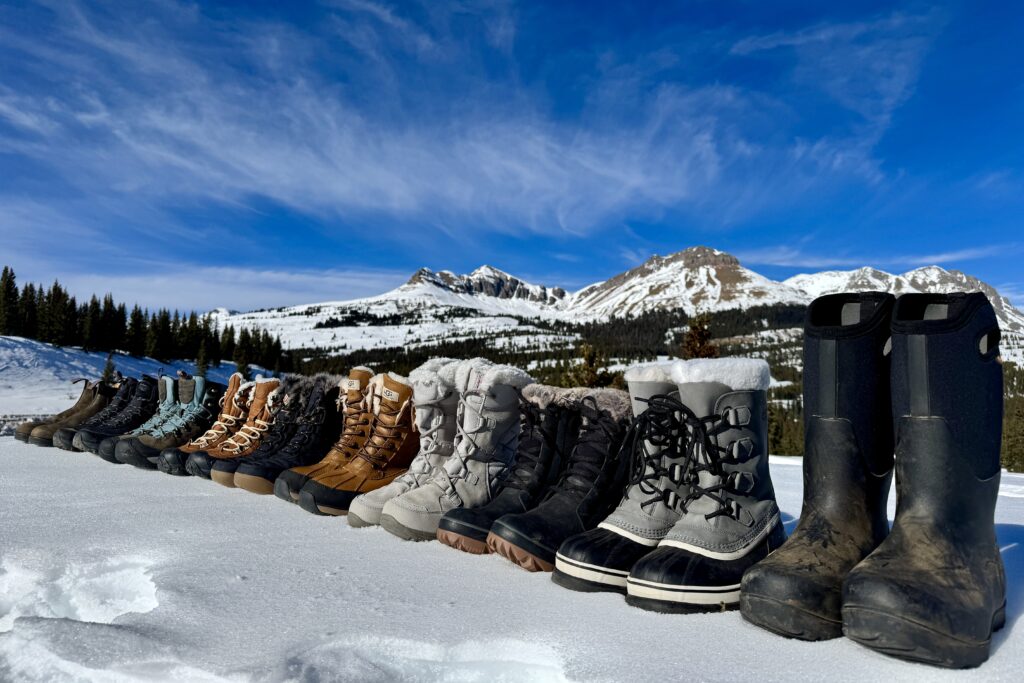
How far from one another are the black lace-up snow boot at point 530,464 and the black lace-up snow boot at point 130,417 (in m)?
5.51

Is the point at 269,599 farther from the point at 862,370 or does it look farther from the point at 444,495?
the point at 862,370

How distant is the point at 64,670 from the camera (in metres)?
1.68

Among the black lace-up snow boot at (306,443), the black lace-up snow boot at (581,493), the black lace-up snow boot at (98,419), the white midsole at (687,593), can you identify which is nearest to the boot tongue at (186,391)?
the black lace-up snow boot at (98,419)

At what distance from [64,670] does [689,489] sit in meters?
2.19

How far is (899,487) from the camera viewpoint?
2.10 meters

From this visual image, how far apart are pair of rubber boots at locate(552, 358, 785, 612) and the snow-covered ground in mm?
102

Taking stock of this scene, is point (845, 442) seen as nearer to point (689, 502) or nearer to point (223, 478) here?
point (689, 502)

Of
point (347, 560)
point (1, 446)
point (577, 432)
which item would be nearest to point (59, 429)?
point (1, 446)

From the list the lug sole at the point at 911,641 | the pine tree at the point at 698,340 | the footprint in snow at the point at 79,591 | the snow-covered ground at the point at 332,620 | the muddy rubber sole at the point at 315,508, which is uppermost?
the pine tree at the point at 698,340

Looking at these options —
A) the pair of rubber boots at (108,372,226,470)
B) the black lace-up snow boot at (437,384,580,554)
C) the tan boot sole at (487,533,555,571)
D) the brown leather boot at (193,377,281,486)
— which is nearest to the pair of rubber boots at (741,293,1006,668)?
Result: the tan boot sole at (487,533,555,571)

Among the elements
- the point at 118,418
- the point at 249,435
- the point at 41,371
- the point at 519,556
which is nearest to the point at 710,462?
the point at 519,556

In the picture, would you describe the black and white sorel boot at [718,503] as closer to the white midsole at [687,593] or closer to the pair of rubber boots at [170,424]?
the white midsole at [687,593]

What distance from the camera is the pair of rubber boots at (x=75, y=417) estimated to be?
7797 millimetres

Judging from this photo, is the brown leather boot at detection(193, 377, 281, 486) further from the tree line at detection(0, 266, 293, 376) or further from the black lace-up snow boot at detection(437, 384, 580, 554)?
the tree line at detection(0, 266, 293, 376)
